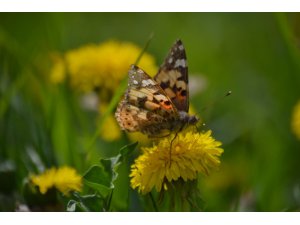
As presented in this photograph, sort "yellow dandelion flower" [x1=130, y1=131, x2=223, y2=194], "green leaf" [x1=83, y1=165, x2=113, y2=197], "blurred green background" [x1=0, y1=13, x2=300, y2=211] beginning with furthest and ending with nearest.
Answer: "blurred green background" [x1=0, y1=13, x2=300, y2=211] → "green leaf" [x1=83, y1=165, x2=113, y2=197] → "yellow dandelion flower" [x1=130, y1=131, x2=223, y2=194]

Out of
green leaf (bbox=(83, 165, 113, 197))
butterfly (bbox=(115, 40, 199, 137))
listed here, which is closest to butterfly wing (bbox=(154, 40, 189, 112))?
butterfly (bbox=(115, 40, 199, 137))

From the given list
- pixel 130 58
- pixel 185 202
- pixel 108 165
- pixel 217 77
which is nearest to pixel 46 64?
pixel 130 58

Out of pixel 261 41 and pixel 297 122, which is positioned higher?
pixel 261 41

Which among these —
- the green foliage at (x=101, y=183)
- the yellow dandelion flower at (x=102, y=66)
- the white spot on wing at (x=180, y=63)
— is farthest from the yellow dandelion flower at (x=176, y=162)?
the yellow dandelion flower at (x=102, y=66)

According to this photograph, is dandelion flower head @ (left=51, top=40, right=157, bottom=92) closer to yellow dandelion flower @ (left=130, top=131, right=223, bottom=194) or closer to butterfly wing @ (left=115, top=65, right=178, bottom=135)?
butterfly wing @ (left=115, top=65, right=178, bottom=135)

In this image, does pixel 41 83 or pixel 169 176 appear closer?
pixel 169 176

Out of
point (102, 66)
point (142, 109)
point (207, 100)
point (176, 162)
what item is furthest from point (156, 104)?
point (207, 100)
